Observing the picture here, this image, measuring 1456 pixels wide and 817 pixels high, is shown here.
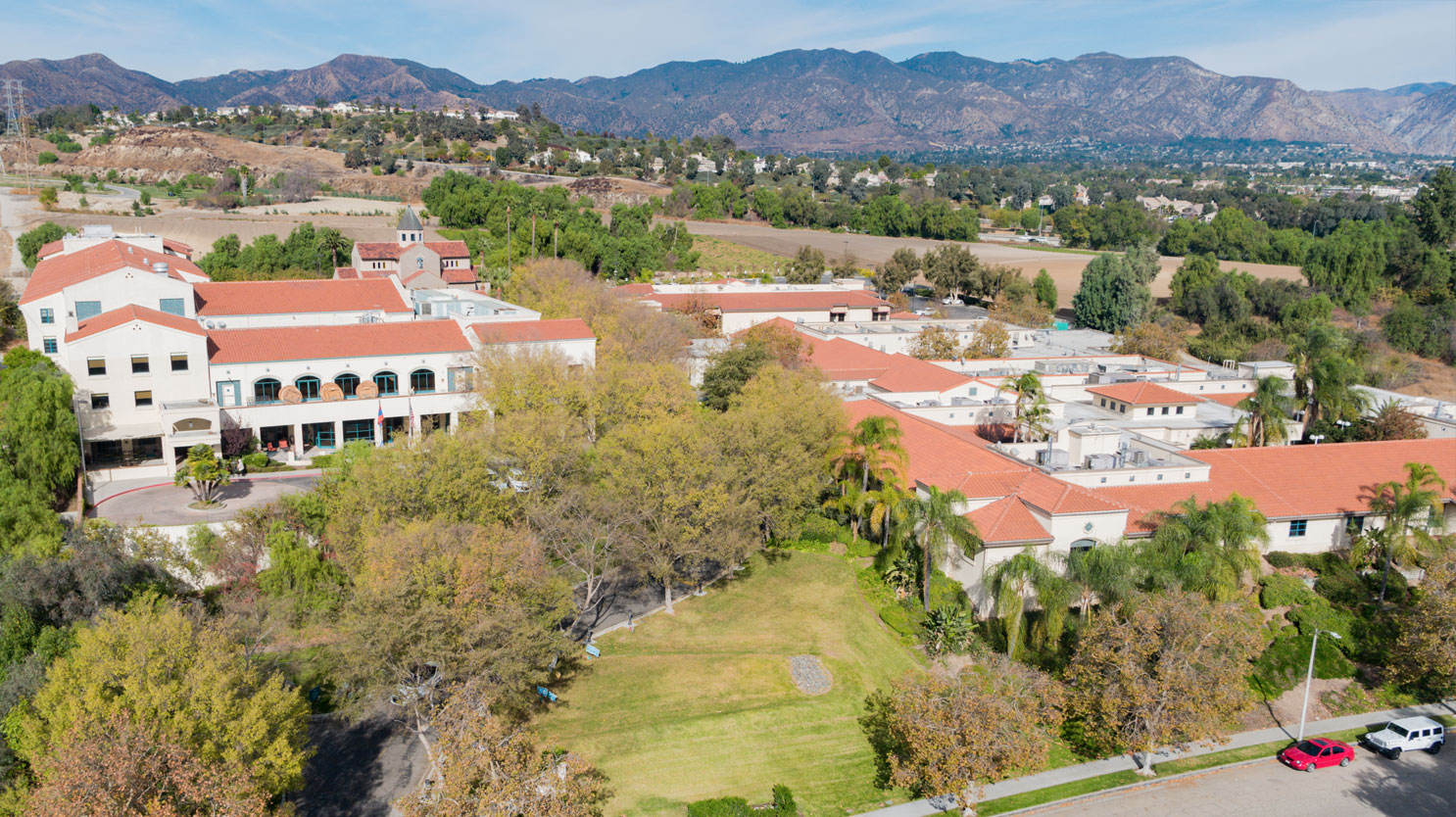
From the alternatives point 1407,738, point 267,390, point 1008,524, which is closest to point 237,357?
point 267,390

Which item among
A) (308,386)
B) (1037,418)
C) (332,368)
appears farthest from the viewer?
(332,368)

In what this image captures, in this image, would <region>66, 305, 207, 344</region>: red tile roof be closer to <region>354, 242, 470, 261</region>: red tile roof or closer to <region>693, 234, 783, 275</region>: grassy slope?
<region>354, 242, 470, 261</region>: red tile roof

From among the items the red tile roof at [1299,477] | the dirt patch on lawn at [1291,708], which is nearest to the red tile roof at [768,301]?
the red tile roof at [1299,477]

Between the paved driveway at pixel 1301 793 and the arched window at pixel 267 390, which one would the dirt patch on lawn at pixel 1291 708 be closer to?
the paved driveway at pixel 1301 793

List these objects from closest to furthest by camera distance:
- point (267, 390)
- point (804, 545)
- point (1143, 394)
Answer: point (804, 545) < point (267, 390) < point (1143, 394)

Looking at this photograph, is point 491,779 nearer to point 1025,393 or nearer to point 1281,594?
point 1281,594

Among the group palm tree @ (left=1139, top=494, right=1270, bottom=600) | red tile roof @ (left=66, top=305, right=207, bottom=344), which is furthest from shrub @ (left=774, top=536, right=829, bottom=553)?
red tile roof @ (left=66, top=305, right=207, bottom=344)

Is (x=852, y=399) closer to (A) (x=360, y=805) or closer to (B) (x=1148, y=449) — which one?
(B) (x=1148, y=449)
